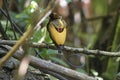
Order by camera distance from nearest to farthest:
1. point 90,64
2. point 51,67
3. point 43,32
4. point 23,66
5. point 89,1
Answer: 1. point 23,66
2. point 51,67
3. point 43,32
4. point 90,64
5. point 89,1

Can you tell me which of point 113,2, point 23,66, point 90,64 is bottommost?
point 90,64

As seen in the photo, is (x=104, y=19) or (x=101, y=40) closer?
(x=101, y=40)

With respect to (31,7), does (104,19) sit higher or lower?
lower

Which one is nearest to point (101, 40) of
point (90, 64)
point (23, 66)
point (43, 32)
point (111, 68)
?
point (90, 64)

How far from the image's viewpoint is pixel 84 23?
208 inches

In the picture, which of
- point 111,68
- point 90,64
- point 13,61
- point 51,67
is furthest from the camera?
point 90,64

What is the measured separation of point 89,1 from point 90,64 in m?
Result: 2.30

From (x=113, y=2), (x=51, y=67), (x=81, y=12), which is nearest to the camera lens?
(x=51, y=67)

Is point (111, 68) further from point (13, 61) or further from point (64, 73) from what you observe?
point (64, 73)

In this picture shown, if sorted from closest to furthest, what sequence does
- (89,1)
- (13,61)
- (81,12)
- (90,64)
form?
(13,61) < (90,64) < (81,12) < (89,1)

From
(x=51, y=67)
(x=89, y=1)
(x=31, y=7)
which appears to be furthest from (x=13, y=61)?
(x=89, y=1)

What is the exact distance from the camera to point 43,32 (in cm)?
270

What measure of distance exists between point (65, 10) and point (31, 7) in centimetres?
266

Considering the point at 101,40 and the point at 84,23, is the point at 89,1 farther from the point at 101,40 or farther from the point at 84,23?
the point at 101,40
